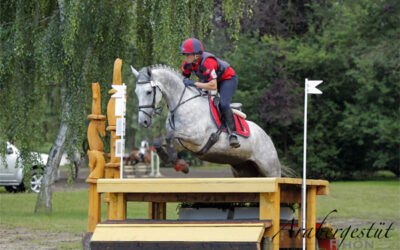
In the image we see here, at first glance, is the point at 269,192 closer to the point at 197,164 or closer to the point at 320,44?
the point at 320,44

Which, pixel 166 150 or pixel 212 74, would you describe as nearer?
pixel 166 150

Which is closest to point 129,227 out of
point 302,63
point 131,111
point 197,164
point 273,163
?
point 273,163

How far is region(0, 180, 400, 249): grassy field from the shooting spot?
1052cm

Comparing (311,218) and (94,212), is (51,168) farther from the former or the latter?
(311,218)

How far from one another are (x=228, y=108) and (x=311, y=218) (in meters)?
1.31

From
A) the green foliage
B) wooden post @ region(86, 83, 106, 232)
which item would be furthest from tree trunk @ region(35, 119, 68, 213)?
the green foliage

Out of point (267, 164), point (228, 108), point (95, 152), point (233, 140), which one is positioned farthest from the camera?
point (95, 152)

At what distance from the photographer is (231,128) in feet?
19.7

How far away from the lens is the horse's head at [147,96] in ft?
18.7

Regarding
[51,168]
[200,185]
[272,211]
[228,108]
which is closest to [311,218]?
[272,211]

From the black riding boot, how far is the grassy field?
9.99 feet

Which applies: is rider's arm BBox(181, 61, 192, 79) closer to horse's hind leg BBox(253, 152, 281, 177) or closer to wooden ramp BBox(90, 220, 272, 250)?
horse's hind leg BBox(253, 152, 281, 177)

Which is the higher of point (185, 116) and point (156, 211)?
point (185, 116)

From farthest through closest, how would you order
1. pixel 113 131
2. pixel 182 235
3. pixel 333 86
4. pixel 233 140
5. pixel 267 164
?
pixel 333 86
pixel 113 131
pixel 267 164
pixel 233 140
pixel 182 235
